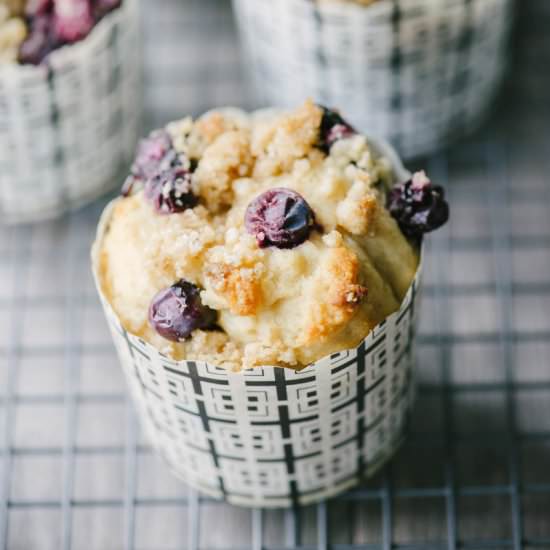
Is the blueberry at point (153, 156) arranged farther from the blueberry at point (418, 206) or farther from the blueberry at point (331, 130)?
the blueberry at point (418, 206)

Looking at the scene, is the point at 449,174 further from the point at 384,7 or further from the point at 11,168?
the point at 11,168

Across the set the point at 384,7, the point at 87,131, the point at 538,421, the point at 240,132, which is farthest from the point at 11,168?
the point at 538,421

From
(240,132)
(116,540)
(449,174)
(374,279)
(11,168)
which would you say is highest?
(240,132)

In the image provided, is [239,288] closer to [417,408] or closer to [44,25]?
[417,408]

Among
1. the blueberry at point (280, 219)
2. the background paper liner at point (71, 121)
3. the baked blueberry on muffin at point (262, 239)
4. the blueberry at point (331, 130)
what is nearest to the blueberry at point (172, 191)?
the baked blueberry on muffin at point (262, 239)

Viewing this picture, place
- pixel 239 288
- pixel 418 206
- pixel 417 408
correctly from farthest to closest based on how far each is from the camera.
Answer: pixel 417 408 → pixel 418 206 → pixel 239 288

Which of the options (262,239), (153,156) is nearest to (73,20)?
(153,156)

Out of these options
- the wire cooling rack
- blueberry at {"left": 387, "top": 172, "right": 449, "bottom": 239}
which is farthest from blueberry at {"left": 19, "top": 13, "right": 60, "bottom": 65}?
blueberry at {"left": 387, "top": 172, "right": 449, "bottom": 239}

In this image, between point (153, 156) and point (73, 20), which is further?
point (73, 20)
